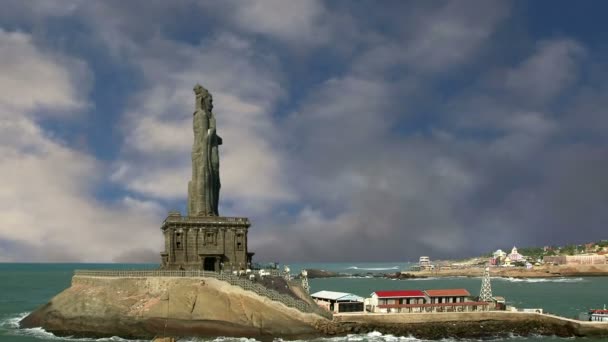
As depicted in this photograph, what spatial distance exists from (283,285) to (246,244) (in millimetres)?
9951

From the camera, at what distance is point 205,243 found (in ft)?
221

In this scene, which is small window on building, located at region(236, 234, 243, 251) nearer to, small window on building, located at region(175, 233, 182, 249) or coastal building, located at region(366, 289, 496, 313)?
small window on building, located at region(175, 233, 182, 249)

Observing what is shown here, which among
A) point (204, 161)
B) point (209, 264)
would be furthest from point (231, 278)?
point (204, 161)

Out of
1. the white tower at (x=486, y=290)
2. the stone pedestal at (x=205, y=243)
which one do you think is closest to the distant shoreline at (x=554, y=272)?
the white tower at (x=486, y=290)

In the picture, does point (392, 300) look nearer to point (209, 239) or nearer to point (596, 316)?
point (596, 316)

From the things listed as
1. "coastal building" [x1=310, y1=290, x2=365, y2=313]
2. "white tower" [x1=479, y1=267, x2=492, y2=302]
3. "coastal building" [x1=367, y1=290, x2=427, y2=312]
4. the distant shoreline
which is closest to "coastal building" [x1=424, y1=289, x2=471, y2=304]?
"coastal building" [x1=367, y1=290, x2=427, y2=312]

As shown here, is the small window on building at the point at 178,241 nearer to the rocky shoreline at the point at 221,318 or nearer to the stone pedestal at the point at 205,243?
the stone pedestal at the point at 205,243

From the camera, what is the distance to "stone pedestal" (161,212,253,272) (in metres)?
66.1

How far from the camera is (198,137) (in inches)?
2825

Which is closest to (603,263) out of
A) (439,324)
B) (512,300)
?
(512,300)

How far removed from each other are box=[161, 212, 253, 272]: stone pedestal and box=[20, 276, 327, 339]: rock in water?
306 inches

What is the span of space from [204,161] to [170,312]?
21428 mm

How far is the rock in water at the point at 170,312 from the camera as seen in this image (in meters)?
Answer: 53.8

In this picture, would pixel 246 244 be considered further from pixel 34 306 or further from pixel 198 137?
pixel 34 306
